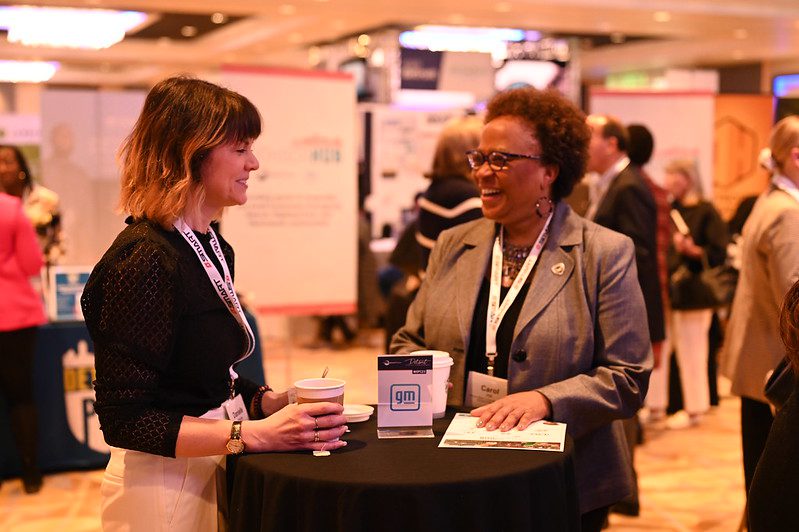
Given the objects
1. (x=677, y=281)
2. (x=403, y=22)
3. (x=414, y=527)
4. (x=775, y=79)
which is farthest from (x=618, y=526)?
(x=775, y=79)

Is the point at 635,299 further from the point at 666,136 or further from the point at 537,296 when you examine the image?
the point at 666,136

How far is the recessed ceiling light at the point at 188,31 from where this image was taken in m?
12.9

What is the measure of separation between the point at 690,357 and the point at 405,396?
4.25 meters

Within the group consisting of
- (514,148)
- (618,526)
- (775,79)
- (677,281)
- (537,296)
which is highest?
(775,79)

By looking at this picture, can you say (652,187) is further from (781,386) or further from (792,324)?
(792,324)

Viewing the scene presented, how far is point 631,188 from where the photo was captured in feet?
14.6

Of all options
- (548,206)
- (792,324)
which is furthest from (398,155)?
(792,324)

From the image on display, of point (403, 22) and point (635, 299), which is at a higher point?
point (403, 22)

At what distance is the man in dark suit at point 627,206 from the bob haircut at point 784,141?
1.09 meters

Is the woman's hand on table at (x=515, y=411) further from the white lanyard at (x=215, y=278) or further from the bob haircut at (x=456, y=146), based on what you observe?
the bob haircut at (x=456, y=146)

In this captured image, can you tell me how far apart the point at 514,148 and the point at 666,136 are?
18.5ft

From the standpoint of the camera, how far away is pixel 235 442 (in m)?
1.82

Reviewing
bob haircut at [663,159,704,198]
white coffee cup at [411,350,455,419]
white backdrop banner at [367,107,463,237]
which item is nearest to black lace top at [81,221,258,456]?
white coffee cup at [411,350,455,419]

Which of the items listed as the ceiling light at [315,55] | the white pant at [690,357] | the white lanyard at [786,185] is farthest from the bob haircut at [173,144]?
the ceiling light at [315,55]
